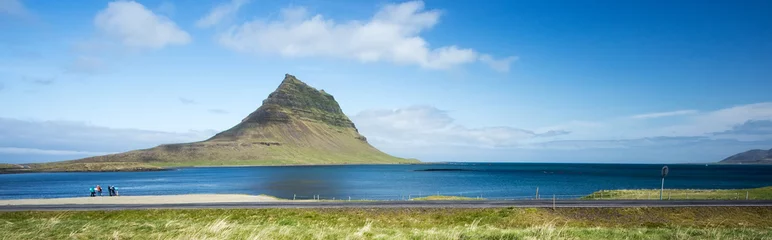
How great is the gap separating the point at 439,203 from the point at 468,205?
130 inches

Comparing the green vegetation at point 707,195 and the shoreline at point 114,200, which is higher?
the green vegetation at point 707,195

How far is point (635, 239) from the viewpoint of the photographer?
1648cm

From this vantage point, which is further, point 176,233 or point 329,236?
point 329,236

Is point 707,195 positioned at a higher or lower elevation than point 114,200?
higher

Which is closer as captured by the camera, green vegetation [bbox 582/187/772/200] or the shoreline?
the shoreline

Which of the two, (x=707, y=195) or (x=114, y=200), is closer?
(x=114, y=200)

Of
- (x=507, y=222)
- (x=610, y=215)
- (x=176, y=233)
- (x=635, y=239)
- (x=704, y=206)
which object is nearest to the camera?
(x=176, y=233)

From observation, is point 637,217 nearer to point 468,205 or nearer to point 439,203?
point 468,205

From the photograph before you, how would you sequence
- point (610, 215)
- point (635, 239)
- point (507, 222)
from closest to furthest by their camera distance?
point (635, 239) → point (507, 222) → point (610, 215)

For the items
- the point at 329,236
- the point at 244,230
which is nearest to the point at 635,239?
the point at 329,236

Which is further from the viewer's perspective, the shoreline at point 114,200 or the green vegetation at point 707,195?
the green vegetation at point 707,195

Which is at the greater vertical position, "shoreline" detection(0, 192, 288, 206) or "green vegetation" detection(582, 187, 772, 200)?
"green vegetation" detection(582, 187, 772, 200)

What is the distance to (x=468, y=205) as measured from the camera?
41938mm

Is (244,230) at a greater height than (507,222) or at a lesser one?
greater
